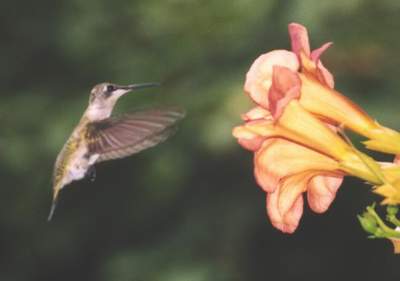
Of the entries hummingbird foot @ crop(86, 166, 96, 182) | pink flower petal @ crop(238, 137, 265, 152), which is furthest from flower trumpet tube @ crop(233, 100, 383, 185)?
hummingbird foot @ crop(86, 166, 96, 182)

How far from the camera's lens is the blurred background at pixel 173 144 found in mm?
5801

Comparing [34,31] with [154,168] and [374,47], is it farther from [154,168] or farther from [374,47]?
[374,47]

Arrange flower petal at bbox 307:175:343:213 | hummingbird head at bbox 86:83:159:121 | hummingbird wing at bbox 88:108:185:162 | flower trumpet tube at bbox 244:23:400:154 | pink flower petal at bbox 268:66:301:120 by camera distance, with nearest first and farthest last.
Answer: pink flower petal at bbox 268:66:301:120 < flower trumpet tube at bbox 244:23:400:154 < flower petal at bbox 307:175:343:213 < hummingbird wing at bbox 88:108:185:162 < hummingbird head at bbox 86:83:159:121

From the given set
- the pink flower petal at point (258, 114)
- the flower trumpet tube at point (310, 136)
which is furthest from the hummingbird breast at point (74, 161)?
the flower trumpet tube at point (310, 136)

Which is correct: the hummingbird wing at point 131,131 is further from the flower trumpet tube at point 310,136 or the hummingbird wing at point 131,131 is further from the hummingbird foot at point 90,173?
the flower trumpet tube at point 310,136

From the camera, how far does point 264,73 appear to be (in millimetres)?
2518

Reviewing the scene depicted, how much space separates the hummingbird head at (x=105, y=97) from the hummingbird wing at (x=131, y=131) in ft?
0.13

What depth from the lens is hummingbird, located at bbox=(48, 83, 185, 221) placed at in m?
3.53

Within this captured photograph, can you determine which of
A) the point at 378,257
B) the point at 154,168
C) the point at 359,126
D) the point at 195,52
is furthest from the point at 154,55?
the point at 359,126

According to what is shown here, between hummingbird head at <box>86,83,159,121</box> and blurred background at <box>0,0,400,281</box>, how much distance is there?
1599mm

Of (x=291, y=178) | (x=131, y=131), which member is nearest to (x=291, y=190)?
(x=291, y=178)

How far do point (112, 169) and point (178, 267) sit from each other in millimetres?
1125

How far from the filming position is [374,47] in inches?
230

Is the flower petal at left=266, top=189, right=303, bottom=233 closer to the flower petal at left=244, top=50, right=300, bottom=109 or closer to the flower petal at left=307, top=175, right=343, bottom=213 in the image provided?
the flower petal at left=307, top=175, right=343, bottom=213
